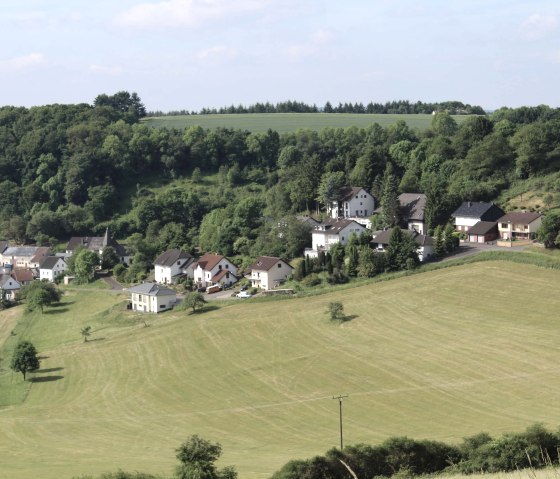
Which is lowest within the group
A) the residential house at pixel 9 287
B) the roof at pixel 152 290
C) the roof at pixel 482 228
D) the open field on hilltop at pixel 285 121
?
the residential house at pixel 9 287

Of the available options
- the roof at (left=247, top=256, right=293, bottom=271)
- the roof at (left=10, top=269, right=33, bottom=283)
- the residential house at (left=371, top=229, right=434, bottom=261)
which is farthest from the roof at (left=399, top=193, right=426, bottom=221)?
the roof at (left=10, top=269, right=33, bottom=283)

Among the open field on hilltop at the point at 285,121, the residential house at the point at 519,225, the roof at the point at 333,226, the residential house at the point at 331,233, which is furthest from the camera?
the open field on hilltop at the point at 285,121

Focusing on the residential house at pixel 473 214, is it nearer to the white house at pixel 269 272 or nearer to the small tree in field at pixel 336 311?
the white house at pixel 269 272

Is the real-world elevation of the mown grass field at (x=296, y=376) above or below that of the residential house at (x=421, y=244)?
below

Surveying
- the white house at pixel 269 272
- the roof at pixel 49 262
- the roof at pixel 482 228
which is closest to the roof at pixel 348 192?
the white house at pixel 269 272

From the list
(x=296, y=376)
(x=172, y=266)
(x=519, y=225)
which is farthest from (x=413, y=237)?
(x=172, y=266)

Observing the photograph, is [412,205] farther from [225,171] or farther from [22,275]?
[22,275]
